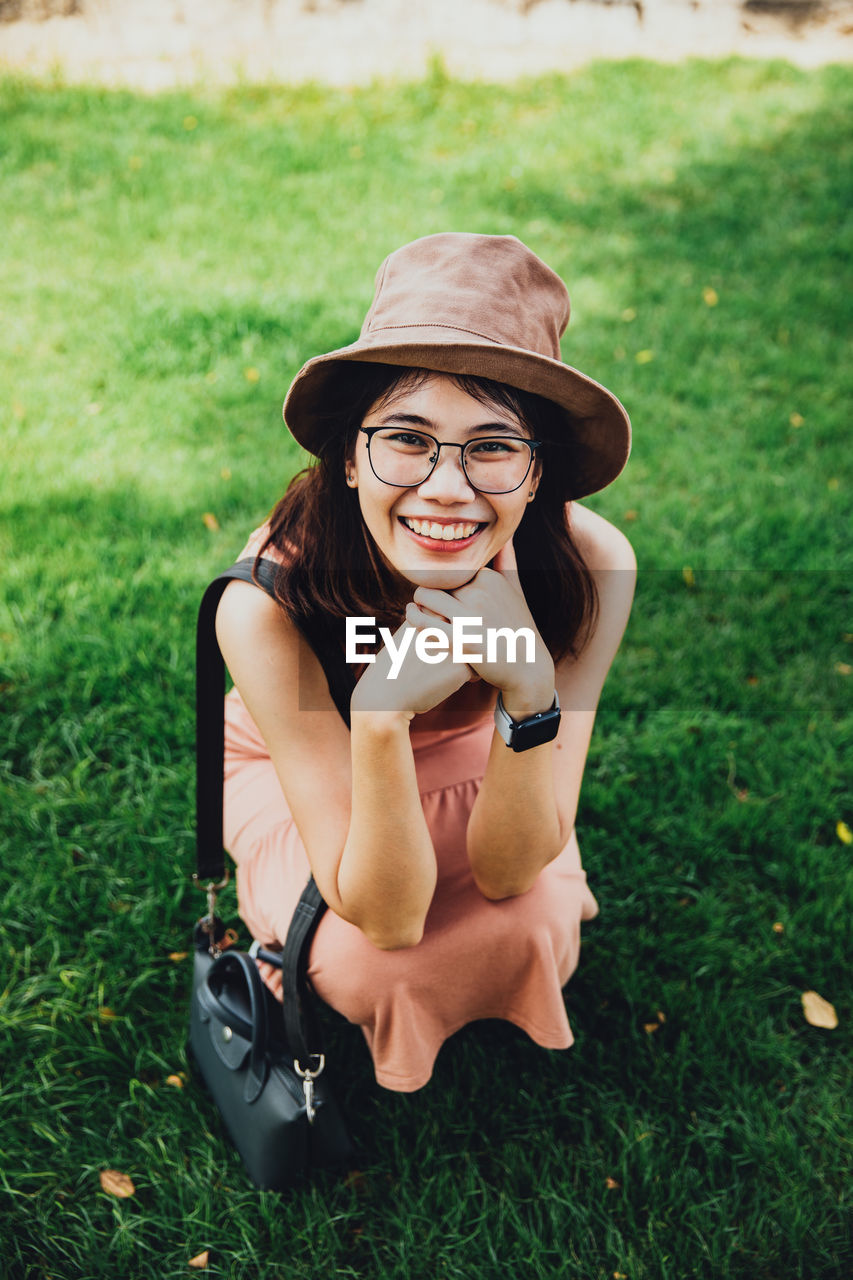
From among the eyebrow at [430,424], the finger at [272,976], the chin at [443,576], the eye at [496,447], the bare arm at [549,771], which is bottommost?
the finger at [272,976]

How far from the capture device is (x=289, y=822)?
7.25ft

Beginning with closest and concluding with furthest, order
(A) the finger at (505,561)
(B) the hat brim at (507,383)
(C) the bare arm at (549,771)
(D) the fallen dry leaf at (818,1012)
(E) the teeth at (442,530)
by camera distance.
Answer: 1. (B) the hat brim at (507,383)
2. (E) the teeth at (442,530)
3. (C) the bare arm at (549,771)
4. (A) the finger at (505,561)
5. (D) the fallen dry leaf at (818,1012)

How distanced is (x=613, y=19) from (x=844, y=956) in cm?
762

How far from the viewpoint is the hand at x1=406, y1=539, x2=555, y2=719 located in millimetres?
1705

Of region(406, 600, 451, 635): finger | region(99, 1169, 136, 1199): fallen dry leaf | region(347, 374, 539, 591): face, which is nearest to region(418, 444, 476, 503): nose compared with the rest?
region(347, 374, 539, 591): face

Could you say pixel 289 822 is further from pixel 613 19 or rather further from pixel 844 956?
pixel 613 19

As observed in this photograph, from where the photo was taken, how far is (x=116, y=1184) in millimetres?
2068

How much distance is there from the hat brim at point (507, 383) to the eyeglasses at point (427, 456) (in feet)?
0.36

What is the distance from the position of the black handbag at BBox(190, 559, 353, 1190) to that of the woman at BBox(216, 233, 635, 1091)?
46 millimetres

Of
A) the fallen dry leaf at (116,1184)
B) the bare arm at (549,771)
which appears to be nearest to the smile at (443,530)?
the bare arm at (549,771)

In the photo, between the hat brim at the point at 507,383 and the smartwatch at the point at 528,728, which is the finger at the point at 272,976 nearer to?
the smartwatch at the point at 528,728

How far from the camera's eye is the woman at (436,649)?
165 cm

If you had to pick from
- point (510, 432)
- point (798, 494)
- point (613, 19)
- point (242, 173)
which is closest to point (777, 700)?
point (798, 494)

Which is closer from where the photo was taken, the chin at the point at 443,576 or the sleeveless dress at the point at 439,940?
the chin at the point at 443,576
